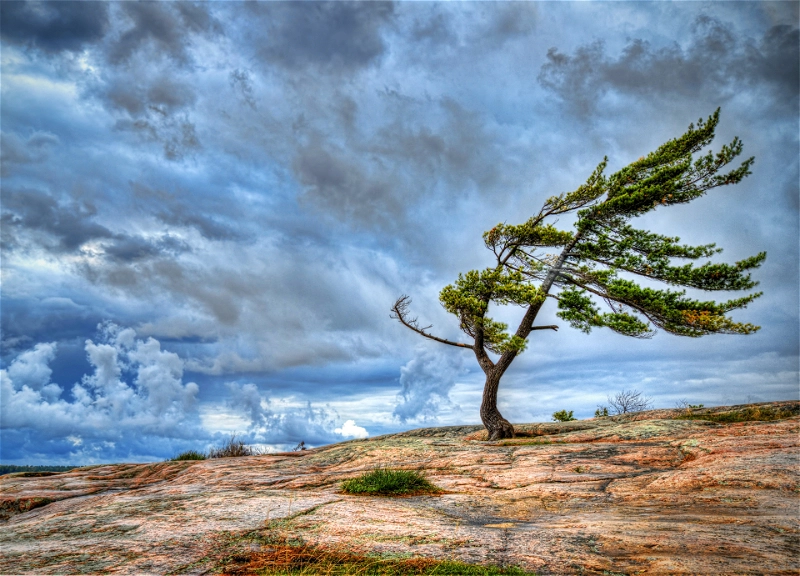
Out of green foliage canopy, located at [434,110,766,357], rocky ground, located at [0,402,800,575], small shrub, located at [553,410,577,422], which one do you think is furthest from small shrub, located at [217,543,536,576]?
small shrub, located at [553,410,577,422]

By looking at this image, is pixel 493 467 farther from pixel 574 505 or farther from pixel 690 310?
pixel 690 310

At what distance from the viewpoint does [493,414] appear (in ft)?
64.8

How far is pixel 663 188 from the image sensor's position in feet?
62.7

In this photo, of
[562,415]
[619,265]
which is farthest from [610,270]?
[562,415]

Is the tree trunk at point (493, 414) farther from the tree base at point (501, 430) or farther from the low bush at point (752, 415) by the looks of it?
the low bush at point (752, 415)

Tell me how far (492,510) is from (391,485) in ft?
8.28

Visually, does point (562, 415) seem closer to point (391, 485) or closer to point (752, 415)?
point (752, 415)

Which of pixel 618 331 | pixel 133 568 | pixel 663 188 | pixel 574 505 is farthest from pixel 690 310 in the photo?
pixel 133 568

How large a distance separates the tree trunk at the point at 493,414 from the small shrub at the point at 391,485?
30.0 ft

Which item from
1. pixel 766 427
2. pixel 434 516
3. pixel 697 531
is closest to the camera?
pixel 697 531

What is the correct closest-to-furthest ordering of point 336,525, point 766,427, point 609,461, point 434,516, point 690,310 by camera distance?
1. point 336,525
2. point 434,516
3. point 609,461
4. point 766,427
5. point 690,310

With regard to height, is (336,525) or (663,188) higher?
(663,188)

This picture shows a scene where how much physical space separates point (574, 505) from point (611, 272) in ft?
39.8

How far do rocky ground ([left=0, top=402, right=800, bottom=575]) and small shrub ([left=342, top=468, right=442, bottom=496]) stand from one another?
0.40 m
